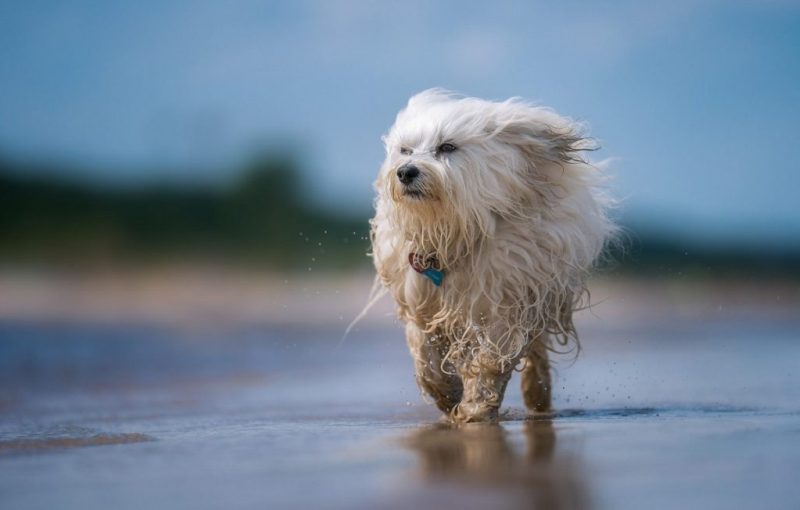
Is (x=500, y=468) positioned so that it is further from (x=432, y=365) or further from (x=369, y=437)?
(x=432, y=365)

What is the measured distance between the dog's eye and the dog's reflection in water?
1.21m

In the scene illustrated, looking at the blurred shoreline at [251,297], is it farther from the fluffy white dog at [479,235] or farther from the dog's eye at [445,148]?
the dog's eye at [445,148]

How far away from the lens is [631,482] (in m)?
3.49

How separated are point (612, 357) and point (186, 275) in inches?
291

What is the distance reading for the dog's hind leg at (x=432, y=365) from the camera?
5.60 m

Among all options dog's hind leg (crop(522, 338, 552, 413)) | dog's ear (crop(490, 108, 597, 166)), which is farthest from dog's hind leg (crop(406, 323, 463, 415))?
dog's ear (crop(490, 108, 597, 166))

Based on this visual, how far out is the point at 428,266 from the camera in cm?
538

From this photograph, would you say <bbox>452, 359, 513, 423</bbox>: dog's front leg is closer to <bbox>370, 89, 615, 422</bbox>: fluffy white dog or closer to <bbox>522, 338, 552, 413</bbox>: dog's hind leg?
<bbox>370, 89, 615, 422</bbox>: fluffy white dog

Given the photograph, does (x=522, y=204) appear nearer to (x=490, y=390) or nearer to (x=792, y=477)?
(x=490, y=390)

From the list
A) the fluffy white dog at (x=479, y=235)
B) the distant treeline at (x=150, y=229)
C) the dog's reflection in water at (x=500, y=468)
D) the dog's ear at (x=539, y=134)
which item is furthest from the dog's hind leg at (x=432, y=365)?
the distant treeline at (x=150, y=229)

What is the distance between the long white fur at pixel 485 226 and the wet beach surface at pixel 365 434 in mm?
468

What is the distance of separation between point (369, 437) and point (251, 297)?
433 inches

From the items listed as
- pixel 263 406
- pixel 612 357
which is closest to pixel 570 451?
pixel 263 406

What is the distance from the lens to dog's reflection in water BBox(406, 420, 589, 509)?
327 centimetres
